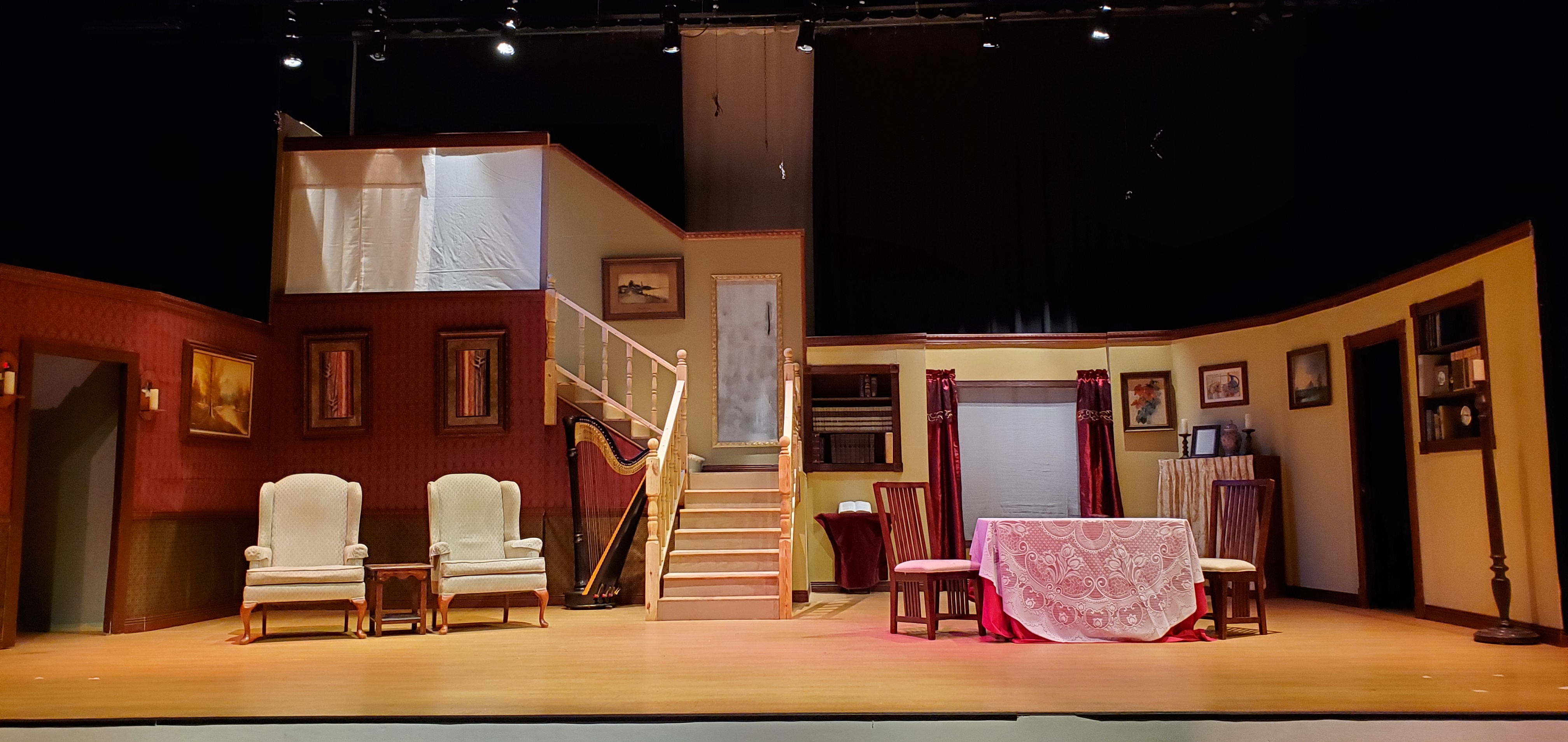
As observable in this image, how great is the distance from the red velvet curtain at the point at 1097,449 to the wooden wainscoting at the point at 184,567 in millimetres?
7062

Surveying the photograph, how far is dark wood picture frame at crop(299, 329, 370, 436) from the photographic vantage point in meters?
8.88

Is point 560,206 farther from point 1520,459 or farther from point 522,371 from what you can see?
point 1520,459

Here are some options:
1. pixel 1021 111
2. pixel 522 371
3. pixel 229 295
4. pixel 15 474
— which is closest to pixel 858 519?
pixel 522 371

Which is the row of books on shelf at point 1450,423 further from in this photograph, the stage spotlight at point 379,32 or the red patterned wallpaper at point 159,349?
the red patterned wallpaper at point 159,349

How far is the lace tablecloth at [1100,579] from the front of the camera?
6.12m

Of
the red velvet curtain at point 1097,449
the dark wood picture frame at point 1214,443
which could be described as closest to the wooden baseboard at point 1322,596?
the dark wood picture frame at point 1214,443

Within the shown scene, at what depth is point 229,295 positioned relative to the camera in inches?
337

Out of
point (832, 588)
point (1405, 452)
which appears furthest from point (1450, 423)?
point (832, 588)

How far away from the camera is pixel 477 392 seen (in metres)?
8.91

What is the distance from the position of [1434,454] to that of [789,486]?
4.20 meters

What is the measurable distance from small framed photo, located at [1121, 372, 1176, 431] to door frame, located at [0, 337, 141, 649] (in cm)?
795

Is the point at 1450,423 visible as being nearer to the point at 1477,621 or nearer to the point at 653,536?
the point at 1477,621

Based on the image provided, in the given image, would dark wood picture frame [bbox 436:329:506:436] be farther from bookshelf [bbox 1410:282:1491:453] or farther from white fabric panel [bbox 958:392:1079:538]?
bookshelf [bbox 1410:282:1491:453]

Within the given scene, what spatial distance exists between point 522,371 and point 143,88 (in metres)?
3.30
